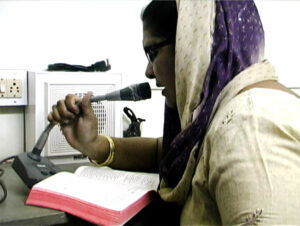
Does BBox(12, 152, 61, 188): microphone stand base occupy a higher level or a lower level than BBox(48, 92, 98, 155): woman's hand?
lower

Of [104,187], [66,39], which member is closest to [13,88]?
[66,39]

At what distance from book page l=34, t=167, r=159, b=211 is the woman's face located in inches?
9.5

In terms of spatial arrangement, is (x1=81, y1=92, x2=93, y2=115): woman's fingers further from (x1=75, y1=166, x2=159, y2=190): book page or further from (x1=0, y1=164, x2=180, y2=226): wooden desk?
(x1=0, y1=164, x2=180, y2=226): wooden desk

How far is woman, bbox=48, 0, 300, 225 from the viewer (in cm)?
55

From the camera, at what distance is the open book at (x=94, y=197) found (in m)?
0.69

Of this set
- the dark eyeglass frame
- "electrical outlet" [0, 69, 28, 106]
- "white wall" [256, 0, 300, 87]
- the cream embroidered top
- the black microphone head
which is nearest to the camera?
the cream embroidered top

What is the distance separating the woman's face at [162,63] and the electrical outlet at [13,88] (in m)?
0.57

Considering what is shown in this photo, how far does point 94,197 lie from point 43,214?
107 millimetres

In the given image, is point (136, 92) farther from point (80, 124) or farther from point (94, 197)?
point (94, 197)

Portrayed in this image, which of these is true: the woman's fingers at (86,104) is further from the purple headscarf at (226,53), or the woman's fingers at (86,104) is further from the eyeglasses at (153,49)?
the purple headscarf at (226,53)

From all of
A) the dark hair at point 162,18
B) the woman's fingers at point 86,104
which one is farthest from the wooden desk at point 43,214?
the dark hair at point 162,18

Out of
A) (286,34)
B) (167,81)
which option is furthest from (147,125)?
(286,34)

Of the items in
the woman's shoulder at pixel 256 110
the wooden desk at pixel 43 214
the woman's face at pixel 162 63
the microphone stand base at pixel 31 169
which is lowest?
the wooden desk at pixel 43 214

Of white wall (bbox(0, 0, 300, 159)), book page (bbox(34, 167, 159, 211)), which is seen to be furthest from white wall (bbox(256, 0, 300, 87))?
book page (bbox(34, 167, 159, 211))
